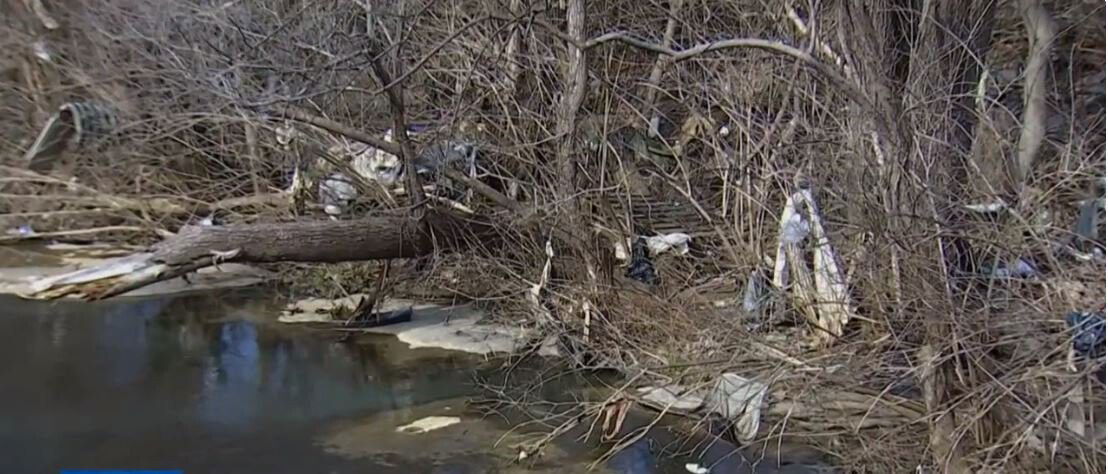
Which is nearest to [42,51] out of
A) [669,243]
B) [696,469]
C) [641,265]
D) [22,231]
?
[22,231]

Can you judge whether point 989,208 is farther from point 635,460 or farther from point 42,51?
point 42,51

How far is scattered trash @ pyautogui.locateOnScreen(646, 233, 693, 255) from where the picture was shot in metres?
7.00

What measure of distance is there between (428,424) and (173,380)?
74.8 inches

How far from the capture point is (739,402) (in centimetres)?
502

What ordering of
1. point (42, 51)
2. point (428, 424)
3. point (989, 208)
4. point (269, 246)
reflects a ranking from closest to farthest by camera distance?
point (989, 208), point (428, 424), point (269, 246), point (42, 51)

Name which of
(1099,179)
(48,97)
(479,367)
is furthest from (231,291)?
(1099,179)

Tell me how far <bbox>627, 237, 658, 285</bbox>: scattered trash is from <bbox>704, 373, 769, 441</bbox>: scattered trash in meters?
1.86

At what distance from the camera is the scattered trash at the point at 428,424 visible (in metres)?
5.54

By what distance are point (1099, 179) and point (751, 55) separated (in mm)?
2864

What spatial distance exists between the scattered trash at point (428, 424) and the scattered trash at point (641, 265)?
1.80m

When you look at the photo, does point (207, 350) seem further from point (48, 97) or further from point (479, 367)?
point (48, 97)

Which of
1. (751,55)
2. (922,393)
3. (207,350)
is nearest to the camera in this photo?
(922,393)

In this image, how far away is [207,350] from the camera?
286 inches

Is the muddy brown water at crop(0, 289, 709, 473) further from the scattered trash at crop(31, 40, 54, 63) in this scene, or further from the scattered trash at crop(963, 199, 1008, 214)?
the scattered trash at crop(31, 40, 54, 63)
